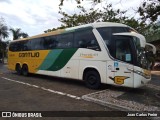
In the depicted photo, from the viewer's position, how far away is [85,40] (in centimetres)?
1148

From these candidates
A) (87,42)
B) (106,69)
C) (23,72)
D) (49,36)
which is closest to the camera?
(106,69)

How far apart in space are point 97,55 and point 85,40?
3.90ft

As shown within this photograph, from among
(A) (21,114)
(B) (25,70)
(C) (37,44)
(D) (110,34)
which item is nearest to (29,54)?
(C) (37,44)

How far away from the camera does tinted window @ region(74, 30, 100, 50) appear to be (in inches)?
432

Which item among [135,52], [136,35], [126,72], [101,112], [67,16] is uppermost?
[67,16]

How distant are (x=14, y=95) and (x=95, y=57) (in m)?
4.08

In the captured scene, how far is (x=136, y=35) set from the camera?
31.9 feet

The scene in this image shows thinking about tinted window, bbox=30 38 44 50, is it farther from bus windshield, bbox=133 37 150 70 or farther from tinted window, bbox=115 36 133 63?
bus windshield, bbox=133 37 150 70

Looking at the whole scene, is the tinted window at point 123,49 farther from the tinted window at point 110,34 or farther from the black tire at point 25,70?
the black tire at point 25,70

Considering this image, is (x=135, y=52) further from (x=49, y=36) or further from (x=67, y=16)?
(x=67, y=16)

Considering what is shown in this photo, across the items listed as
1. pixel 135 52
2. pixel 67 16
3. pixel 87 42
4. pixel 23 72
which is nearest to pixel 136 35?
pixel 135 52

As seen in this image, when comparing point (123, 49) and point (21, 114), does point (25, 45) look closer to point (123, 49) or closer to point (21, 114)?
point (123, 49)

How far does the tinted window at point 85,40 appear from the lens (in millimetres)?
10984

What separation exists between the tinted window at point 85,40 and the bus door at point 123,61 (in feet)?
3.75
